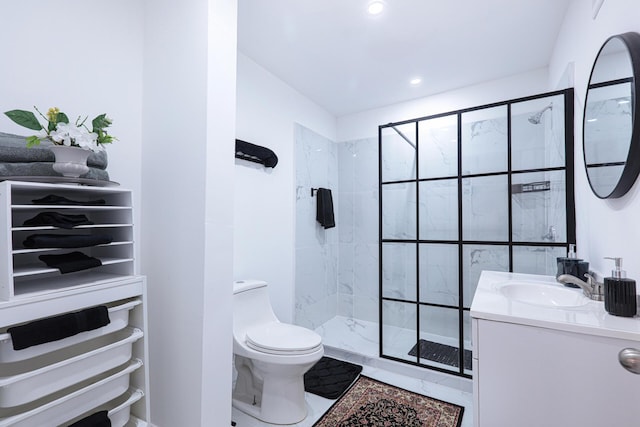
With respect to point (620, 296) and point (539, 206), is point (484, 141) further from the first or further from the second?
point (620, 296)

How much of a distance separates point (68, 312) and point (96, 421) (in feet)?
1.33

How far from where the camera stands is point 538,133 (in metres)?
1.93

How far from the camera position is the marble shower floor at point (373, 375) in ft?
5.89

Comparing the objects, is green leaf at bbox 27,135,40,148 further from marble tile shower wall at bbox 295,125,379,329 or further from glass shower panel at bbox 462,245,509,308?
glass shower panel at bbox 462,245,509,308

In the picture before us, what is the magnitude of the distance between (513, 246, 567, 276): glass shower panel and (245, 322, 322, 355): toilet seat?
4.77ft

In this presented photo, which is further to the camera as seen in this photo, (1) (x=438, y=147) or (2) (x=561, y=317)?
(1) (x=438, y=147)

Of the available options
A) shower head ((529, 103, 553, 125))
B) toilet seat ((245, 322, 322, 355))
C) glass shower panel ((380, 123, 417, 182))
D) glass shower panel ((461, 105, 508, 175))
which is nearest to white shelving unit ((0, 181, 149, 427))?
toilet seat ((245, 322, 322, 355))

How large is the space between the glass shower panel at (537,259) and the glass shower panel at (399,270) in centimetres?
68

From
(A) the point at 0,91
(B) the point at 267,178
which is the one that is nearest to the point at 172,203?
(A) the point at 0,91

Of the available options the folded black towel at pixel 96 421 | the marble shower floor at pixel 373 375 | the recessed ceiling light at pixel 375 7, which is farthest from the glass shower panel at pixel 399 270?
the folded black towel at pixel 96 421

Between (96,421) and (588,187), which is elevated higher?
(588,187)

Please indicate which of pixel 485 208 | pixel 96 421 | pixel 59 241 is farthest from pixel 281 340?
pixel 485 208

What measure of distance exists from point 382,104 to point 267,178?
5.25ft

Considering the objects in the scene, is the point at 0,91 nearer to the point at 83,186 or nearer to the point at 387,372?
the point at 83,186
